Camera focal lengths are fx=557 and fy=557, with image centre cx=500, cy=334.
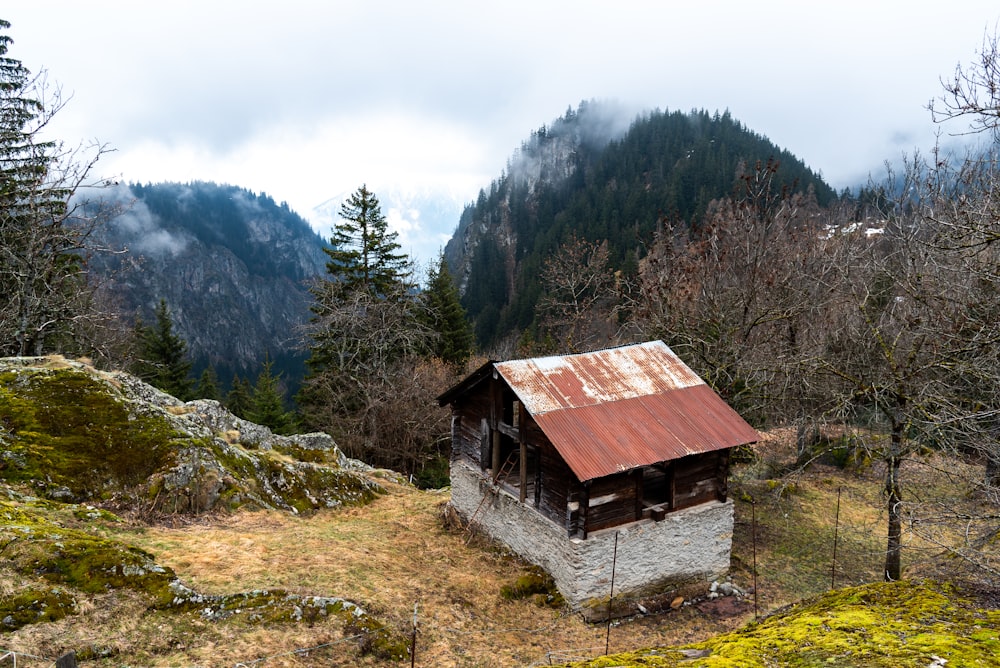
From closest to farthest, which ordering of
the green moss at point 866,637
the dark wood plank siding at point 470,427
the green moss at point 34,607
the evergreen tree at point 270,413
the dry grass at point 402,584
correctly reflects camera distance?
the green moss at point 866,637 → the green moss at point 34,607 → the dry grass at point 402,584 → the dark wood plank siding at point 470,427 → the evergreen tree at point 270,413

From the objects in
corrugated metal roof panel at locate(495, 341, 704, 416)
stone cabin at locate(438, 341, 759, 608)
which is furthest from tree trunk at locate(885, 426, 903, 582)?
corrugated metal roof panel at locate(495, 341, 704, 416)

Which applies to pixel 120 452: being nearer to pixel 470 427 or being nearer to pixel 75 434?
pixel 75 434

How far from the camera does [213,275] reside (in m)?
109

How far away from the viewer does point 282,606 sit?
31.0ft

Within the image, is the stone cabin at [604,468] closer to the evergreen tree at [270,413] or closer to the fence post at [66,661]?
the fence post at [66,661]

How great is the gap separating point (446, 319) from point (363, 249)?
9759 millimetres

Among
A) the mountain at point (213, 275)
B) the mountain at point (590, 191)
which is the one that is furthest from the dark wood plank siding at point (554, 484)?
the mountain at point (213, 275)

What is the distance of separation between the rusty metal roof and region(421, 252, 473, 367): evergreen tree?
76.0ft

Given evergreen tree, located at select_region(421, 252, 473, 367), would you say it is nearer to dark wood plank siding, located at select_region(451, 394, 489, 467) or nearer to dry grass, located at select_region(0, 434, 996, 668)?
dry grass, located at select_region(0, 434, 996, 668)

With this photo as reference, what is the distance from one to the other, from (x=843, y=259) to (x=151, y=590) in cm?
2086

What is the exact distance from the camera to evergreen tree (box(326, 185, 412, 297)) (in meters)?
32.9

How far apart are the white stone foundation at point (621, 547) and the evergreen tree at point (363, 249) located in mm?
20197

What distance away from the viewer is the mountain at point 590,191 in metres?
103

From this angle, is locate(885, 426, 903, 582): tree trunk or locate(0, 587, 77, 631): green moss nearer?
locate(0, 587, 77, 631): green moss
